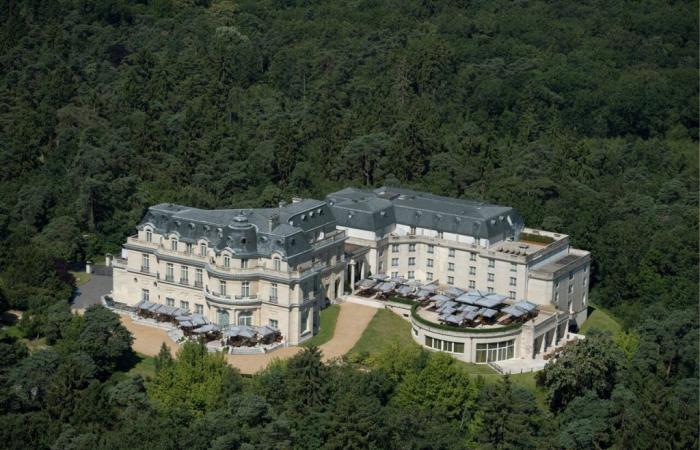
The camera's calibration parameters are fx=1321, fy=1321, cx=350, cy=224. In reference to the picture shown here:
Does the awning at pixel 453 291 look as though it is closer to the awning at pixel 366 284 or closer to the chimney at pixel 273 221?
the awning at pixel 366 284

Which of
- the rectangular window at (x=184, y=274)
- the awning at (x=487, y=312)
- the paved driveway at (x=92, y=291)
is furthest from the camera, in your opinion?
the paved driveway at (x=92, y=291)

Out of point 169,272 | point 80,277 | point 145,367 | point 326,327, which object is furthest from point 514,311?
point 80,277

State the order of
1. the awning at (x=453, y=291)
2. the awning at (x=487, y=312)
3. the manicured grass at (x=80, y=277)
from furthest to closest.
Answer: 1. the manicured grass at (x=80, y=277)
2. the awning at (x=453, y=291)
3. the awning at (x=487, y=312)

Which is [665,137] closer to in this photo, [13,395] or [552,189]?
[552,189]

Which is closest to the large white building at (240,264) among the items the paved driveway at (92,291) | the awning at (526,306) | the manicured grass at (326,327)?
the manicured grass at (326,327)

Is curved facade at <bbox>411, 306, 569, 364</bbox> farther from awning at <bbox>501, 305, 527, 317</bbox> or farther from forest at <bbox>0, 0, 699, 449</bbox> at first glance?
forest at <bbox>0, 0, 699, 449</bbox>

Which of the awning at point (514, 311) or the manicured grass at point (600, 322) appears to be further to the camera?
the manicured grass at point (600, 322)
